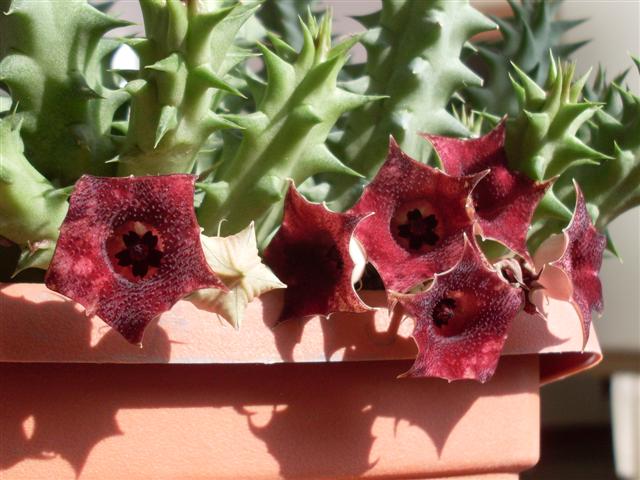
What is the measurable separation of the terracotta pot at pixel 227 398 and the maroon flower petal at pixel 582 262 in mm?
43

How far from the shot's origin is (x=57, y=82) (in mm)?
544

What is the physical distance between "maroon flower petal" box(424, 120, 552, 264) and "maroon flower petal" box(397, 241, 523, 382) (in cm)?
4

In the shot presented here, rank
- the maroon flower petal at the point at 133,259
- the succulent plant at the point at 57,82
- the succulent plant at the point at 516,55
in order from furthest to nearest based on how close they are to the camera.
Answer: the succulent plant at the point at 516,55 → the succulent plant at the point at 57,82 → the maroon flower petal at the point at 133,259

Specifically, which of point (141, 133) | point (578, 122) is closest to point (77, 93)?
point (141, 133)

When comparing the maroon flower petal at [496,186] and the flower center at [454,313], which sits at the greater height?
the maroon flower petal at [496,186]

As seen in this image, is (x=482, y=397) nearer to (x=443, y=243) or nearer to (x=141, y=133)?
(x=443, y=243)

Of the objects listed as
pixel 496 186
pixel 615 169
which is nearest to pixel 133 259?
pixel 496 186

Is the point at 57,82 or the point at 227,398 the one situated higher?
the point at 57,82

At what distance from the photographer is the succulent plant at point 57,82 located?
53cm

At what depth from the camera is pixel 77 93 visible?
55 centimetres

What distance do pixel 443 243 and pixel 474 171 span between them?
0.06 meters

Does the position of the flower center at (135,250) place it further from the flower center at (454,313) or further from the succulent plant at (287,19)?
the succulent plant at (287,19)

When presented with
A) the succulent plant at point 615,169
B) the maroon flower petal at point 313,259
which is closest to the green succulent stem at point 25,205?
the maroon flower petal at point 313,259

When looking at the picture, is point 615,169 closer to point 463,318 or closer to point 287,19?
point 463,318
